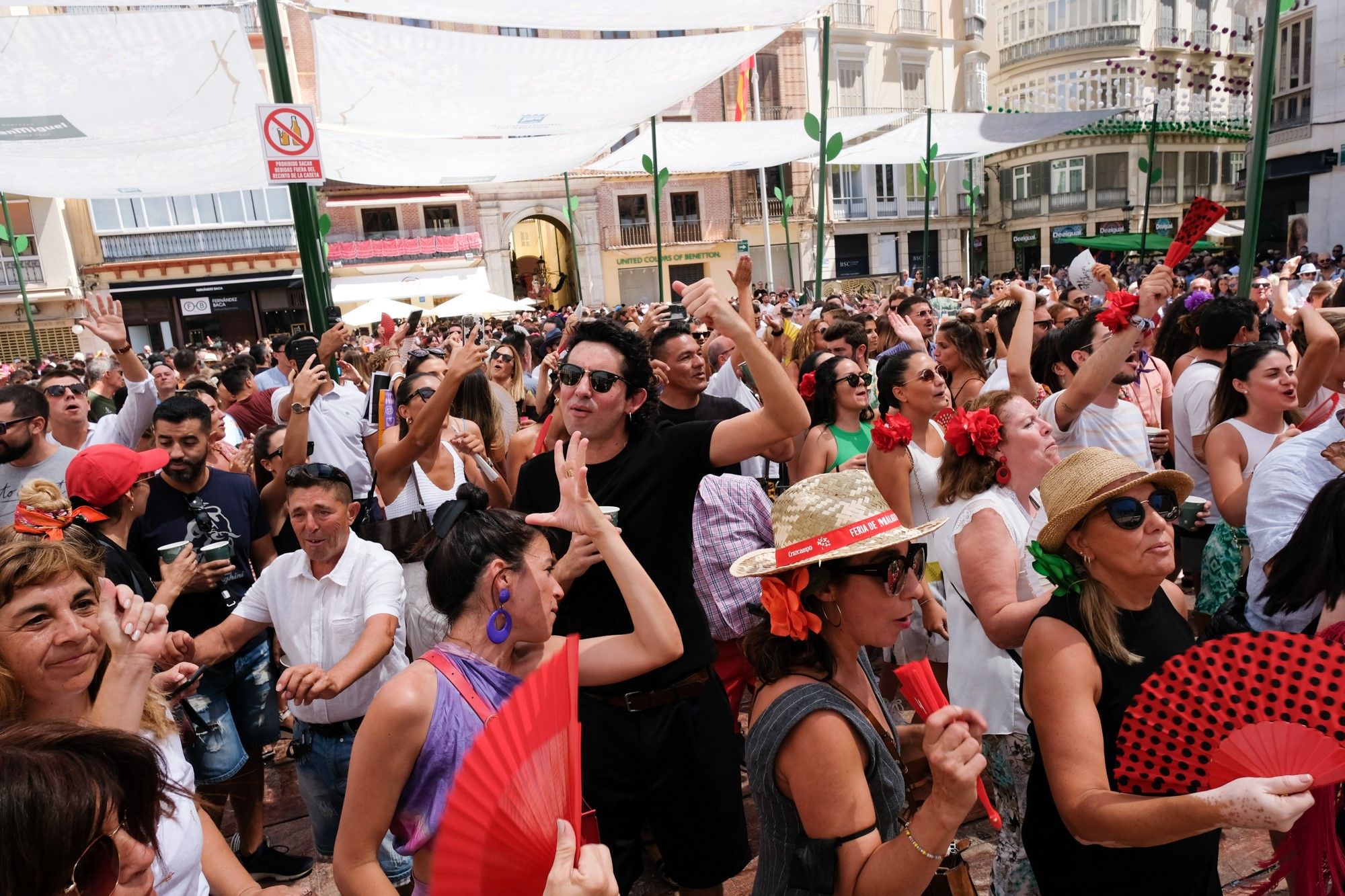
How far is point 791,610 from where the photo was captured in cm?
185

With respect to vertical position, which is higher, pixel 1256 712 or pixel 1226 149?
pixel 1226 149

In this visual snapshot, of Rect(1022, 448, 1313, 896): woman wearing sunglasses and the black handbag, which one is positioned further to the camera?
the black handbag

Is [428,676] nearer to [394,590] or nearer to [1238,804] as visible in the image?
[394,590]

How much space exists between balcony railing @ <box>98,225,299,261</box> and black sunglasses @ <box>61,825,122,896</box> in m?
30.6

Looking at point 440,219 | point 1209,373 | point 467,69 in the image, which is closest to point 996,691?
point 1209,373

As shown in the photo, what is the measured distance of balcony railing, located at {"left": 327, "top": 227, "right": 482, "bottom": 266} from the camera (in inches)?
1189

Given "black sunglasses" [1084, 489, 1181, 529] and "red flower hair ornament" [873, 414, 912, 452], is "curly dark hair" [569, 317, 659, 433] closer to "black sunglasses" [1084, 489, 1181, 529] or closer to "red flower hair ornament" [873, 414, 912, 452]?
"red flower hair ornament" [873, 414, 912, 452]

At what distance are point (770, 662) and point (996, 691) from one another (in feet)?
3.94

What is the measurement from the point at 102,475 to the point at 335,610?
112 centimetres

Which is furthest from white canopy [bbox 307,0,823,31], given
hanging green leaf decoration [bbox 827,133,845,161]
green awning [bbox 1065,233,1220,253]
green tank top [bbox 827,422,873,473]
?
green awning [bbox 1065,233,1220,253]

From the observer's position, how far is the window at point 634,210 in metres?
33.2

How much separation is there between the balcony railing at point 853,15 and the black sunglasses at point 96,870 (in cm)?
3650

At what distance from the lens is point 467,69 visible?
8.23m

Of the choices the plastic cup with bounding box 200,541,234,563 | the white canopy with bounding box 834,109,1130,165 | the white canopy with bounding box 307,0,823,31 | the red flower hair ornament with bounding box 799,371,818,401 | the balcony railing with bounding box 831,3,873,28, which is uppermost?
the balcony railing with bounding box 831,3,873,28
